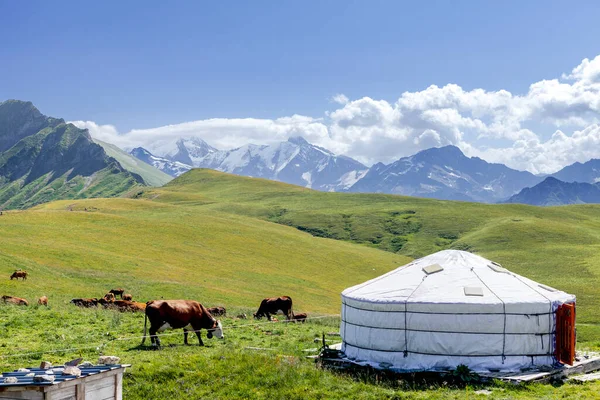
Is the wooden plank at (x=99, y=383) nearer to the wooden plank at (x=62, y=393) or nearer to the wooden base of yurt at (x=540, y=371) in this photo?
the wooden plank at (x=62, y=393)

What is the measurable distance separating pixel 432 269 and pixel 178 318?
872 centimetres

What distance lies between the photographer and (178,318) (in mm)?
20344

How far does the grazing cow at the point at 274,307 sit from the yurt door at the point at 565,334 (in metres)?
15.0

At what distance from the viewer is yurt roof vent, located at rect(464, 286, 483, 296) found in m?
18.3

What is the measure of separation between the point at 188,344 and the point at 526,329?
35.6ft

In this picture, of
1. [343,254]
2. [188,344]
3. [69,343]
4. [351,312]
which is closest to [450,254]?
[351,312]

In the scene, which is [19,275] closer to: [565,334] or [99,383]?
[99,383]

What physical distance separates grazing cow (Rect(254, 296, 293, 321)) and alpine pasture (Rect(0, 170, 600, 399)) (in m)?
1.43

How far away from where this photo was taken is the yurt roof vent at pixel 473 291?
18344 millimetres

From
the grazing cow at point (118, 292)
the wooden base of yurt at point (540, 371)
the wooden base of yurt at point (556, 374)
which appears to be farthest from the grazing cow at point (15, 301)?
the wooden base of yurt at point (556, 374)

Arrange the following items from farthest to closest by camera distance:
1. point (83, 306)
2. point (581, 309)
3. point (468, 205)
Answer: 1. point (468, 205)
2. point (581, 309)
3. point (83, 306)

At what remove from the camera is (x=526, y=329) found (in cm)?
1795

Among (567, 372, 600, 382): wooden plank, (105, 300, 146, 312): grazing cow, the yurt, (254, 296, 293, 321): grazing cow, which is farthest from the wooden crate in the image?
(254, 296, 293, 321): grazing cow

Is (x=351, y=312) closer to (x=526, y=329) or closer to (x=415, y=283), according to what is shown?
(x=415, y=283)
